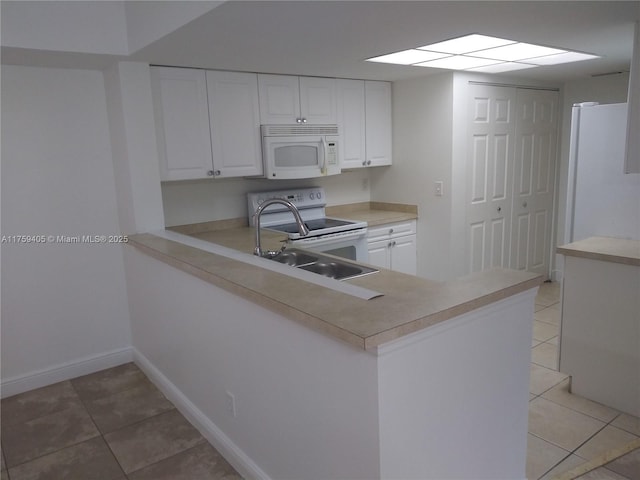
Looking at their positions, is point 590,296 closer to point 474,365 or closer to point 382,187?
point 474,365

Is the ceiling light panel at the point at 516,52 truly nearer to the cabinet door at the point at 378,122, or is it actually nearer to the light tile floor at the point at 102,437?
the cabinet door at the point at 378,122

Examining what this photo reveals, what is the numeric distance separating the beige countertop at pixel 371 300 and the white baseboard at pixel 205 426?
0.82 m

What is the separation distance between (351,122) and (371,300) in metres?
2.74

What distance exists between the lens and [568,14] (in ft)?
7.24

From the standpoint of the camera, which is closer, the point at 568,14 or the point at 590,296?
the point at 568,14

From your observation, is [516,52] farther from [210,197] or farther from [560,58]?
[210,197]

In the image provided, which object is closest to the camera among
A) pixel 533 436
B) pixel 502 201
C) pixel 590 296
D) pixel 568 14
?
pixel 568 14

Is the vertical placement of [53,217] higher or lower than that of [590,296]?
higher

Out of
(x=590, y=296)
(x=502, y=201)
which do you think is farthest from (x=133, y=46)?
(x=502, y=201)

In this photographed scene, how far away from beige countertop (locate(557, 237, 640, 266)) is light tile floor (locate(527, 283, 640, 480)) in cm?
86

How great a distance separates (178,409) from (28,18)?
2.32 metres

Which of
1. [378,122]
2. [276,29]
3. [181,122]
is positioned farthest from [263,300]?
[378,122]

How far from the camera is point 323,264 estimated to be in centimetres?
244

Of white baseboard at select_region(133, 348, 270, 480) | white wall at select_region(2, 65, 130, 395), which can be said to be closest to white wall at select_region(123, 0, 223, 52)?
white wall at select_region(2, 65, 130, 395)
